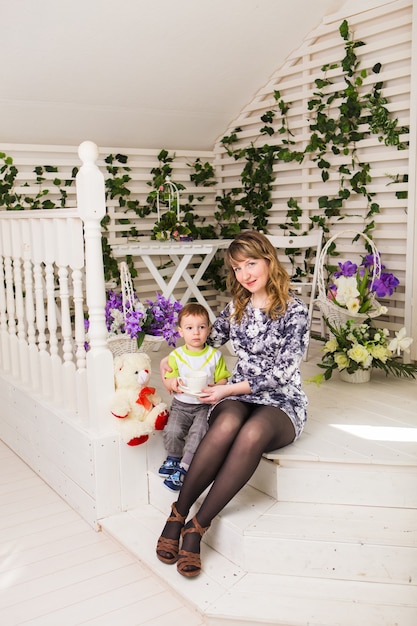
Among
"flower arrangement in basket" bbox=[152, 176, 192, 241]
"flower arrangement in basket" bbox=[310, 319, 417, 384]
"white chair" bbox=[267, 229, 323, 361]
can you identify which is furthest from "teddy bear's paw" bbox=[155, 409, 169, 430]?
"flower arrangement in basket" bbox=[152, 176, 192, 241]

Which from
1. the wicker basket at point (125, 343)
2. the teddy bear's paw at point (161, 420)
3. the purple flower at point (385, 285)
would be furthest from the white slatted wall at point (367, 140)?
the teddy bear's paw at point (161, 420)

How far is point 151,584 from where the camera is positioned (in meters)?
2.36

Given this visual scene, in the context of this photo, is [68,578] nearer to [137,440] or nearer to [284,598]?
[137,440]

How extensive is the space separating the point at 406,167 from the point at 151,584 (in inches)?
114

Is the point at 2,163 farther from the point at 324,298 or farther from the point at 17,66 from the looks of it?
the point at 324,298

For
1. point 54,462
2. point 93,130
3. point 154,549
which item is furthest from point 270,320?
point 93,130

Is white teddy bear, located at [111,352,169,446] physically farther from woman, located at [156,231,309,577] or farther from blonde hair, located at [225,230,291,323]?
blonde hair, located at [225,230,291,323]

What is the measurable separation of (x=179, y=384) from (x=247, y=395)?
0.92ft

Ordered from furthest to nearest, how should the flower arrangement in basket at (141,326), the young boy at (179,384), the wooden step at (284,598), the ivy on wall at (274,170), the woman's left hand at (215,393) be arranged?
the ivy on wall at (274,170) → the flower arrangement in basket at (141,326) → the young boy at (179,384) → the woman's left hand at (215,393) → the wooden step at (284,598)

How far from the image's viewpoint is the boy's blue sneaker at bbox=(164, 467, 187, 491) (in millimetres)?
2635

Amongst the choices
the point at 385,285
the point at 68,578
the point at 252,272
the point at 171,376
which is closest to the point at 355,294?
the point at 385,285

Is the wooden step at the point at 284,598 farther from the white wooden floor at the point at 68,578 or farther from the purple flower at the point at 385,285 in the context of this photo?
the purple flower at the point at 385,285

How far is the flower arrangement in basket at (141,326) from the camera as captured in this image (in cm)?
360

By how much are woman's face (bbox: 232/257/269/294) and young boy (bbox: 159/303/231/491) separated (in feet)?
0.71
